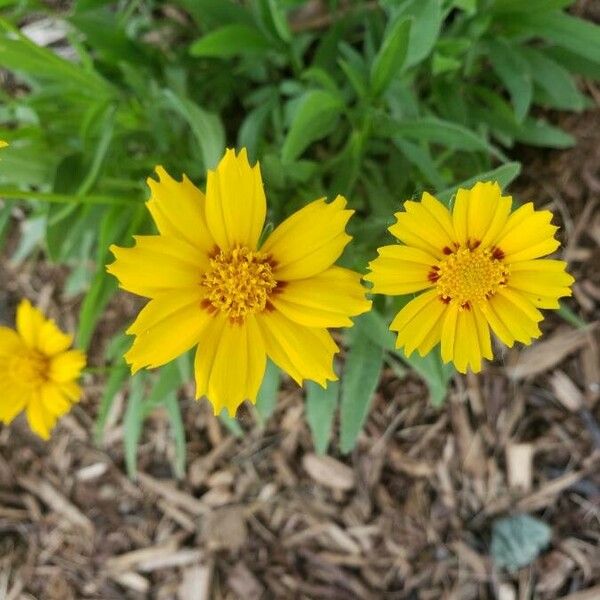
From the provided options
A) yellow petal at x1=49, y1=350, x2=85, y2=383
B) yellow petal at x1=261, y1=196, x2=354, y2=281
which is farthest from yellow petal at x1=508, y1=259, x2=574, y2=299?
yellow petal at x1=49, y1=350, x2=85, y2=383

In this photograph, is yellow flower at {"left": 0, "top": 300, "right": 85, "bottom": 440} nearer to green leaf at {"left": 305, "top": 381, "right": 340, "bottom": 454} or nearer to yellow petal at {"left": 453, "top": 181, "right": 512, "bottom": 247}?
green leaf at {"left": 305, "top": 381, "right": 340, "bottom": 454}

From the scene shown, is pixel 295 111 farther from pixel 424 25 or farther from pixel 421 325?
pixel 421 325

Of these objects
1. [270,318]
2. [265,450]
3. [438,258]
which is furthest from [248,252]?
[265,450]

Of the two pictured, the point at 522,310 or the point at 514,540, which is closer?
the point at 522,310

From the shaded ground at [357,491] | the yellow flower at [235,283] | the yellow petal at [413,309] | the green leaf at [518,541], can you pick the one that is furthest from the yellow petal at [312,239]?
the green leaf at [518,541]

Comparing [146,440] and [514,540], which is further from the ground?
[146,440]

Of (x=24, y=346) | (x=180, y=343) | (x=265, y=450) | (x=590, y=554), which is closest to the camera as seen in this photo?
(x=180, y=343)

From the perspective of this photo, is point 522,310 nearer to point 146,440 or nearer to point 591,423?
point 591,423

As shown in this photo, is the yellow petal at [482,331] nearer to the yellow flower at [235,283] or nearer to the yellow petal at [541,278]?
the yellow petal at [541,278]
